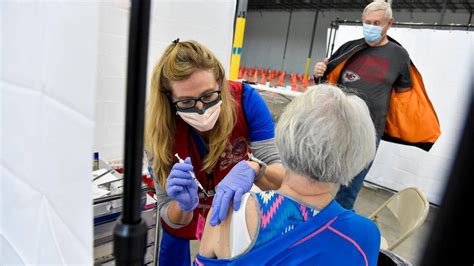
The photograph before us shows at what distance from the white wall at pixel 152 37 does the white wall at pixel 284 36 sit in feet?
36.9

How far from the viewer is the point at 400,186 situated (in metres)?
3.08

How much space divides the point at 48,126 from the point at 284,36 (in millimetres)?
14517

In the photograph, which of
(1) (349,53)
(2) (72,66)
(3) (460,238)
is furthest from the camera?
(1) (349,53)

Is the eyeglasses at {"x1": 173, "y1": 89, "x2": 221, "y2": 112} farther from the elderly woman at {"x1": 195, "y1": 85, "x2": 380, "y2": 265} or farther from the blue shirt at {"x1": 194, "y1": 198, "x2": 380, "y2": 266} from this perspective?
the blue shirt at {"x1": 194, "y1": 198, "x2": 380, "y2": 266}

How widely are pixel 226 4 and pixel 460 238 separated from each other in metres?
1.61

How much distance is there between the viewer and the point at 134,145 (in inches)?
9.3

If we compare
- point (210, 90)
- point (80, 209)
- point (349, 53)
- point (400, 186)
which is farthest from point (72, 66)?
point (400, 186)

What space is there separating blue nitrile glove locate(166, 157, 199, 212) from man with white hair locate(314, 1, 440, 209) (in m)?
1.47

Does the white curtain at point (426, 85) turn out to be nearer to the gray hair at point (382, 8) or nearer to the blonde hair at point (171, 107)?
the gray hair at point (382, 8)

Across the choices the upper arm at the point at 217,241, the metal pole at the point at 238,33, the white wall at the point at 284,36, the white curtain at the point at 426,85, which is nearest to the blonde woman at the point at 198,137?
the upper arm at the point at 217,241

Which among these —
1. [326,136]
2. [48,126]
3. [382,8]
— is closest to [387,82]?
[382,8]

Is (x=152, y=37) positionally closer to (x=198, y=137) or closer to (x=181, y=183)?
(x=198, y=137)

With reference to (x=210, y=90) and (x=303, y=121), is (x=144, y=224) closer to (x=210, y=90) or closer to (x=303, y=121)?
(x=303, y=121)

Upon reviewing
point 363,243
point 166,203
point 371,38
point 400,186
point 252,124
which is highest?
point 371,38
